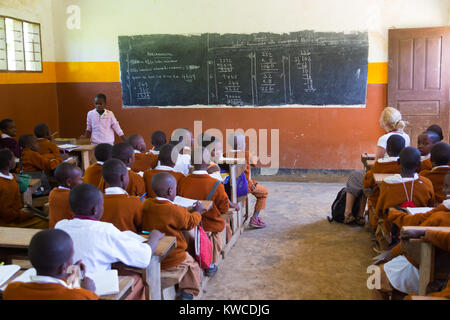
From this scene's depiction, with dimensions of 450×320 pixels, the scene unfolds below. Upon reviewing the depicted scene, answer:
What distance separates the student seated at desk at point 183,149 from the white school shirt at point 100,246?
178 centimetres

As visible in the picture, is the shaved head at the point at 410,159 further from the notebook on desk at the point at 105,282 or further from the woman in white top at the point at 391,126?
the notebook on desk at the point at 105,282

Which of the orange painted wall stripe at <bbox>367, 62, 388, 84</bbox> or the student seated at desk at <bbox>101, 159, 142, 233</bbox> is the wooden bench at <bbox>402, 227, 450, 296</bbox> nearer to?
the student seated at desk at <bbox>101, 159, 142, 233</bbox>

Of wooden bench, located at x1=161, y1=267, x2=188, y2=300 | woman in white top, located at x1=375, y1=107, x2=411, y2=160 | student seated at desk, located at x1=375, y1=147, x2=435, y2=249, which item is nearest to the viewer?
wooden bench, located at x1=161, y1=267, x2=188, y2=300

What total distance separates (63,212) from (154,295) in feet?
2.70

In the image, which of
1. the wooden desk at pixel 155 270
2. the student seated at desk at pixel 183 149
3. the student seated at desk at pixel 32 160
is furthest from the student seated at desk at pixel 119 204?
the student seated at desk at pixel 32 160

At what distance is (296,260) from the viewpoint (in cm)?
375

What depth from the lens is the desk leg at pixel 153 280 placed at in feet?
7.22

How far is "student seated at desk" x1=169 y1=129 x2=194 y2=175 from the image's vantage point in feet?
13.1

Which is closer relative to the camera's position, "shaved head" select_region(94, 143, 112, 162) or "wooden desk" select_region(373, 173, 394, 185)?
"wooden desk" select_region(373, 173, 394, 185)

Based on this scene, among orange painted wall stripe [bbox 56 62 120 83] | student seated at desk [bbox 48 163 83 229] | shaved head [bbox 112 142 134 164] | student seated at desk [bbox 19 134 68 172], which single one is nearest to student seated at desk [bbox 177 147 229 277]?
shaved head [bbox 112 142 134 164]

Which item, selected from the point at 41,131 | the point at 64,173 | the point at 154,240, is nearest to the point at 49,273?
the point at 154,240

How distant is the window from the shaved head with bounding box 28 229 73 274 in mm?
5385

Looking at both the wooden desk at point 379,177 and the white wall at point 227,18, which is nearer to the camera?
the wooden desk at point 379,177

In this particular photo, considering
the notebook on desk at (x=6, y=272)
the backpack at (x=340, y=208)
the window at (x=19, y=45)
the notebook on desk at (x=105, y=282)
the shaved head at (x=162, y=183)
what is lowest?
the backpack at (x=340, y=208)
